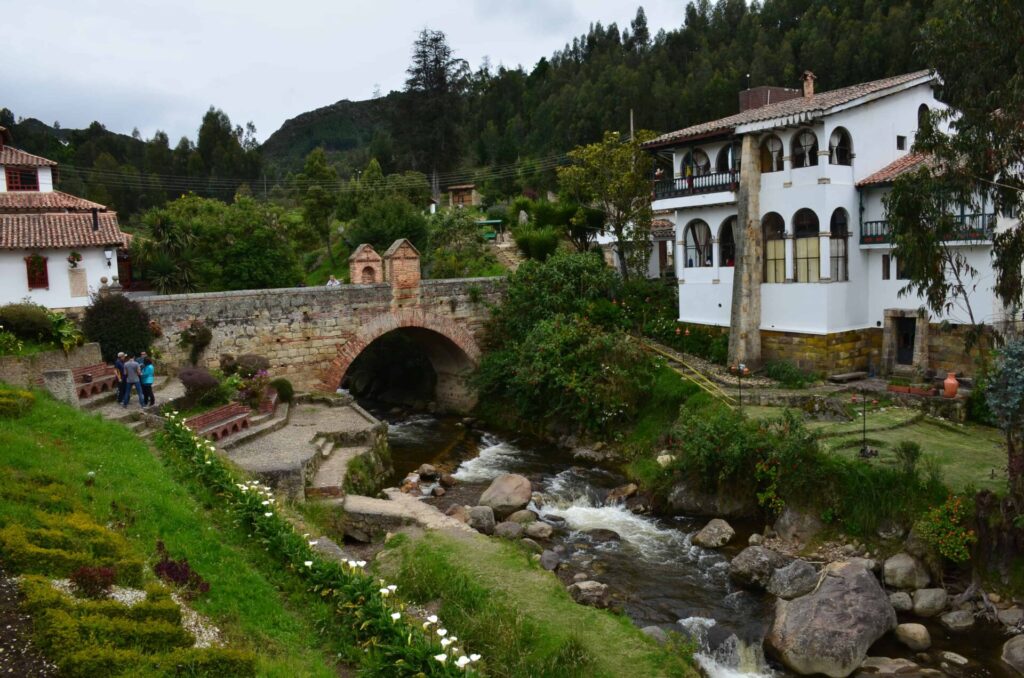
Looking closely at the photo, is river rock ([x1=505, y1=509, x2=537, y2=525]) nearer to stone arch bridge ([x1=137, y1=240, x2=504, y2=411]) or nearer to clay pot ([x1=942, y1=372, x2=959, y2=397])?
stone arch bridge ([x1=137, y1=240, x2=504, y2=411])

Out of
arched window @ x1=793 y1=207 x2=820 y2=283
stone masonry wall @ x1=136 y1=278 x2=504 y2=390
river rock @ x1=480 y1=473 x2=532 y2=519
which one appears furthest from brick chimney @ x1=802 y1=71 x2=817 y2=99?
river rock @ x1=480 y1=473 x2=532 y2=519

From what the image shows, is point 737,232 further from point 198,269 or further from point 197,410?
point 198,269

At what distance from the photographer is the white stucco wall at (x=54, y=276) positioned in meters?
23.8

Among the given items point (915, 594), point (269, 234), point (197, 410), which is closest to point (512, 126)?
point (269, 234)

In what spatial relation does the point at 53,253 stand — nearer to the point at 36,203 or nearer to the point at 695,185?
the point at 36,203

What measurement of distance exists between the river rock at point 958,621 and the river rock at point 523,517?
882 cm

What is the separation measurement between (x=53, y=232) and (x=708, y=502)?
2130cm

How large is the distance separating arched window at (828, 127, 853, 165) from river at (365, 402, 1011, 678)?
12.3 meters

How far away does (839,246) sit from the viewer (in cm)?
2562

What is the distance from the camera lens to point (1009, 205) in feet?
52.3

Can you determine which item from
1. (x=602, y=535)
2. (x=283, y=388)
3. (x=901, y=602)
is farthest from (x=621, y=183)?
(x=901, y=602)

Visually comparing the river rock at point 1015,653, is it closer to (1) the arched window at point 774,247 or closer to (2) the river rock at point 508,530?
(2) the river rock at point 508,530

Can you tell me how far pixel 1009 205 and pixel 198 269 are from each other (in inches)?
1144

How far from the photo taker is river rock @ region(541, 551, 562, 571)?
16.4 meters
